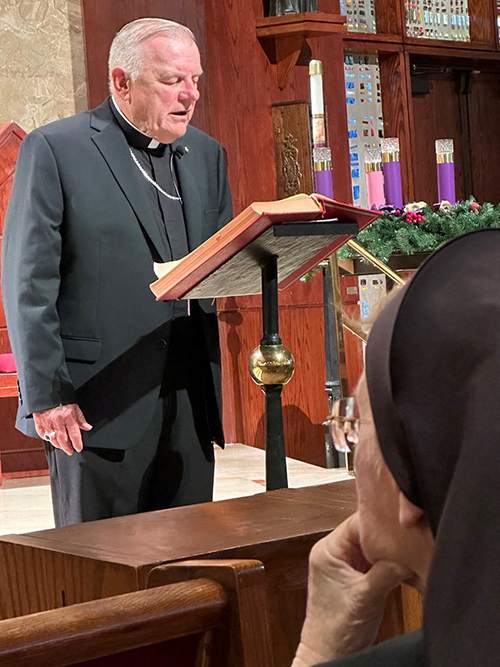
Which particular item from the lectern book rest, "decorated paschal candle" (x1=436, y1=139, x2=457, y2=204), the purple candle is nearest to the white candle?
the purple candle

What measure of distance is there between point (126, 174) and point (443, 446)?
212cm

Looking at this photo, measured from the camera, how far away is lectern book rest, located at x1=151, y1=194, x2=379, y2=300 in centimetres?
201

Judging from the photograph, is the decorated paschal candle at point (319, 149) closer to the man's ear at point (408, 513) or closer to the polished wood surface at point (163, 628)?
the polished wood surface at point (163, 628)

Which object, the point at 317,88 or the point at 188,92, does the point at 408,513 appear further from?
the point at 317,88

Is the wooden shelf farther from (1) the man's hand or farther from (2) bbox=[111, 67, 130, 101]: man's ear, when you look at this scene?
(1) the man's hand

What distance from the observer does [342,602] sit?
0.87 meters

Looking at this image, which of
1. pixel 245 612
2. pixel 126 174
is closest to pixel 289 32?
pixel 126 174

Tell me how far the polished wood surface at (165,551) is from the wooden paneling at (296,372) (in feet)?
14.8

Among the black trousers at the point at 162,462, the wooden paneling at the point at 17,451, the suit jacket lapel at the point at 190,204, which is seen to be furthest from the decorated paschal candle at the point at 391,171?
the wooden paneling at the point at 17,451

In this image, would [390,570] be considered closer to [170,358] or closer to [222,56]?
[170,358]

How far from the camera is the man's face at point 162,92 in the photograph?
8.57 feet

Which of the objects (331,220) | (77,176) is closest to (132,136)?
(77,176)

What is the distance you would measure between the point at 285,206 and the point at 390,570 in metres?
1.29

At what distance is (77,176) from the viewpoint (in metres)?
2.57
